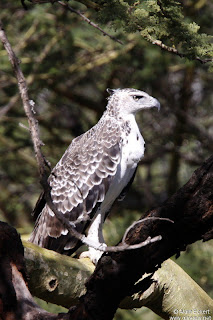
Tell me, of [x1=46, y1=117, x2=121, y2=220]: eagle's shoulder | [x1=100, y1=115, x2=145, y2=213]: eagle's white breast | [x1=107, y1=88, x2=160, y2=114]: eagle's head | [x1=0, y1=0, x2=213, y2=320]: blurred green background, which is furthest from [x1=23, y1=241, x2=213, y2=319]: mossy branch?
[x1=0, y1=0, x2=213, y2=320]: blurred green background

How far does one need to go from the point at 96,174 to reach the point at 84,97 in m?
2.89

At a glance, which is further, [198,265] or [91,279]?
[198,265]

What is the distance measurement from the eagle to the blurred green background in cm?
167

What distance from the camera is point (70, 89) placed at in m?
8.69

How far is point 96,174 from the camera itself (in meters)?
5.84

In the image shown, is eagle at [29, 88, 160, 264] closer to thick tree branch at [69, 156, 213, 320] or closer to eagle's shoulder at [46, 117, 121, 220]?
Answer: eagle's shoulder at [46, 117, 121, 220]

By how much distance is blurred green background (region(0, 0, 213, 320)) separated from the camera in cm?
808

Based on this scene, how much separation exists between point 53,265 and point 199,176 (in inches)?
80.7

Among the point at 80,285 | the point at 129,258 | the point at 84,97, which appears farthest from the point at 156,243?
the point at 84,97

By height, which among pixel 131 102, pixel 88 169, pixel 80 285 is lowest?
pixel 80 285

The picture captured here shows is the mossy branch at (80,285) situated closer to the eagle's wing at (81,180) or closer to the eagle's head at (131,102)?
the eagle's wing at (81,180)

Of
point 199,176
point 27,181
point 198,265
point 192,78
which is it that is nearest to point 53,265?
point 199,176

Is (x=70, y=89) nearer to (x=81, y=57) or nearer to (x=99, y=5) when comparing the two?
(x=81, y=57)

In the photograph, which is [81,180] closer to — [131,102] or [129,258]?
[131,102]
